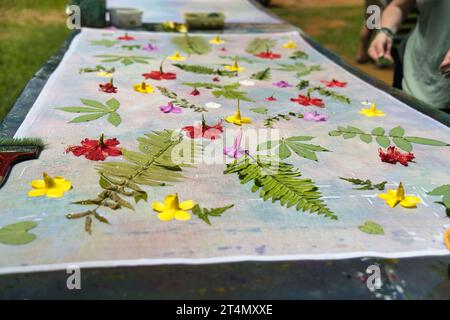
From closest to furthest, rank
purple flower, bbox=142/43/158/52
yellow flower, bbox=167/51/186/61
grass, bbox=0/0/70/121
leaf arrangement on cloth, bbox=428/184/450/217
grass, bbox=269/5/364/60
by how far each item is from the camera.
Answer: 1. leaf arrangement on cloth, bbox=428/184/450/217
2. yellow flower, bbox=167/51/186/61
3. purple flower, bbox=142/43/158/52
4. grass, bbox=0/0/70/121
5. grass, bbox=269/5/364/60

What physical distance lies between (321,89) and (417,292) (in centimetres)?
128

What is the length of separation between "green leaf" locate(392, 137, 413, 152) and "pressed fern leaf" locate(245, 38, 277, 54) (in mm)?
1342

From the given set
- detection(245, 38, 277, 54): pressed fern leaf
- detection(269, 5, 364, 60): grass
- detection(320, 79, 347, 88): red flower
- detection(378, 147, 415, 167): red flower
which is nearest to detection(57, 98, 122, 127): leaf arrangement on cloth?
detection(378, 147, 415, 167): red flower

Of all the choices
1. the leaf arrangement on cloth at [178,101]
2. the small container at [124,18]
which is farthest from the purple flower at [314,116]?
the small container at [124,18]

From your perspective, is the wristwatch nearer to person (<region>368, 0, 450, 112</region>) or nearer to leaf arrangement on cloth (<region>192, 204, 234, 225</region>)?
person (<region>368, 0, 450, 112</region>)

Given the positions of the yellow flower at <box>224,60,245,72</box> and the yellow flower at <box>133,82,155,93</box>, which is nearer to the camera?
the yellow flower at <box>133,82,155,93</box>

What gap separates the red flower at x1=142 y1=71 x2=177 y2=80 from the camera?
2082 millimetres

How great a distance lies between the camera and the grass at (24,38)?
403cm

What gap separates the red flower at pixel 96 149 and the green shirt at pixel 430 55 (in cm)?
145

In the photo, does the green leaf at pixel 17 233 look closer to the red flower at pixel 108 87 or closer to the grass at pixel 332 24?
the red flower at pixel 108 87

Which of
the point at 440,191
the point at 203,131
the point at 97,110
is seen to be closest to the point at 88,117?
the point at 97,110

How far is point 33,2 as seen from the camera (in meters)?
7.61

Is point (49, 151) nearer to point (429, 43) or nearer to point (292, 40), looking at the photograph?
point (429, 43)

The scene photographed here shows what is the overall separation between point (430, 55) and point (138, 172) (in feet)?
5.14
